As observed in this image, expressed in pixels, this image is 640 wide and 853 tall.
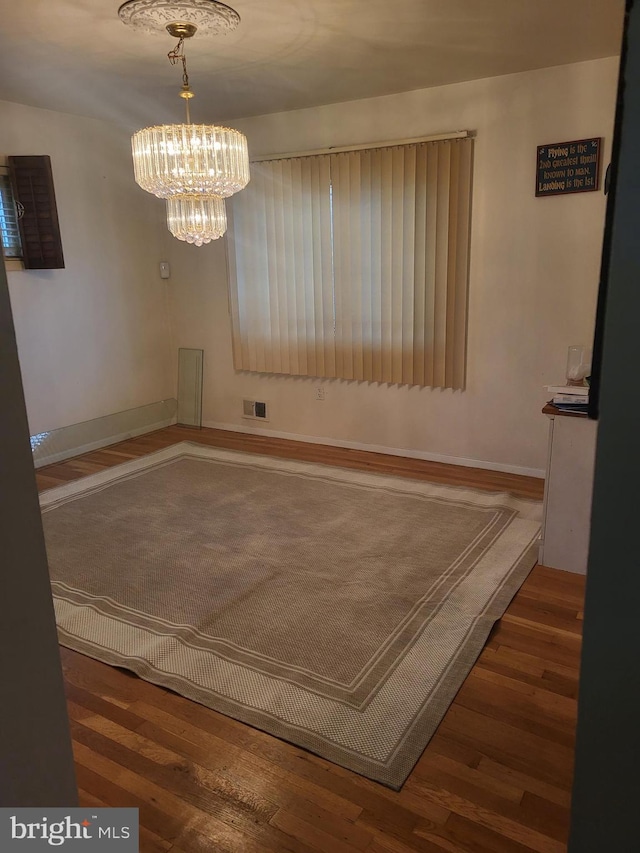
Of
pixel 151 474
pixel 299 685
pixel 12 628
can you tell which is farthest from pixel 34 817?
pixel 151 474

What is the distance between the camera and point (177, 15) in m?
2.46

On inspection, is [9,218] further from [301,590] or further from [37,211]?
[301,590]

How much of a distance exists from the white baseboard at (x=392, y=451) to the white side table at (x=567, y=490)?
1.20 meters

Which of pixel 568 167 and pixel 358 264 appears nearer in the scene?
pixel 568 167

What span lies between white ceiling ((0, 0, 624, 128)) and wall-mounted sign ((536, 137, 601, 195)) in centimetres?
44

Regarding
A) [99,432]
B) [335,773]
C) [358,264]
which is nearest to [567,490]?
[335,773]

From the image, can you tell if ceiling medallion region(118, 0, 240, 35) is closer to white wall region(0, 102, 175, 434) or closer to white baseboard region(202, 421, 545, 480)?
white wall region(0, 102, 175, 434)

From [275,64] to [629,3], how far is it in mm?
3179

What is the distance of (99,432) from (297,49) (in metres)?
3.12

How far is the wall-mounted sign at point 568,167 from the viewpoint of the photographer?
3414 millimetres

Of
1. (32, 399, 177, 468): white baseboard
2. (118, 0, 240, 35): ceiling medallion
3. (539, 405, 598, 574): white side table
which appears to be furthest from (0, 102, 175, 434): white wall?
(539, 405, 598, 574): white side table

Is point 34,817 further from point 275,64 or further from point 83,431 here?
point 83,431

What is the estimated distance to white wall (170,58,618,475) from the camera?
350 centimetres

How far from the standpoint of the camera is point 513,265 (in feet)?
12.4
